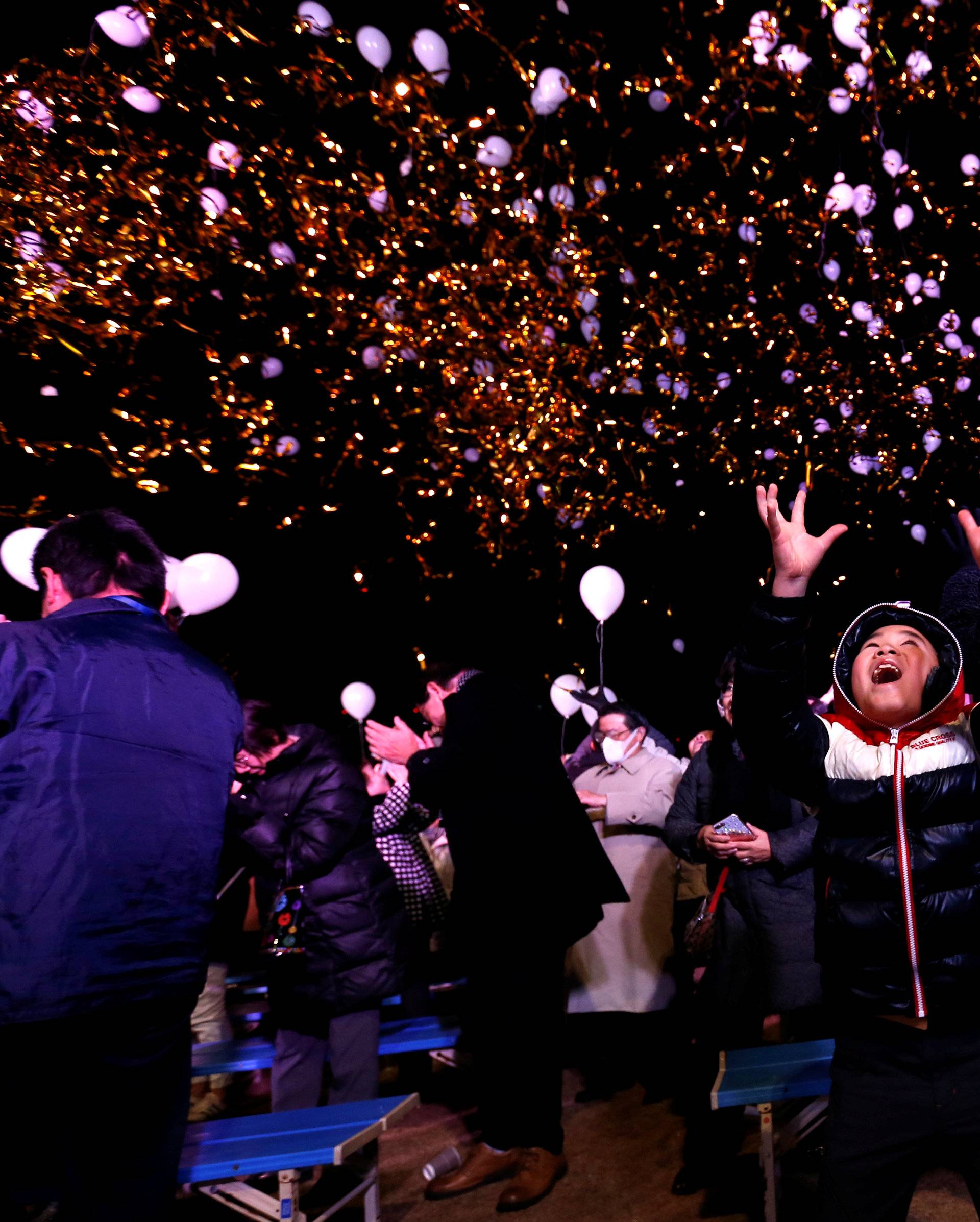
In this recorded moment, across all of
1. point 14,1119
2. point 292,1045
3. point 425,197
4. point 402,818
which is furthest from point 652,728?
point 14,1119

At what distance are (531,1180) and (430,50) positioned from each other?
572 centimetres

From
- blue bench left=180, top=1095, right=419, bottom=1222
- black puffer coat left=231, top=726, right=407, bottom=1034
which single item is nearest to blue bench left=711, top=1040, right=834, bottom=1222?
blue bench left=180, top=1095, right=419, bottom=1222

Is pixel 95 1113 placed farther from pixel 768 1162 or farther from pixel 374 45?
pixel 374 45

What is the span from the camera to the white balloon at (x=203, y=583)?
4680mm

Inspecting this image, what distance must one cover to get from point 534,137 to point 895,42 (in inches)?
95.4

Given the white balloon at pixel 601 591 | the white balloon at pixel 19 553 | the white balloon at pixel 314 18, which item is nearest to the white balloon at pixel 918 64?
the white balloon at pixel 314 18

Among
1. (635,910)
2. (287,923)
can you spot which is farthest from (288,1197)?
(635,910)

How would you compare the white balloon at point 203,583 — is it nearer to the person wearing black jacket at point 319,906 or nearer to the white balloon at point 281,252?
the person wearing black jacket at point 319,906

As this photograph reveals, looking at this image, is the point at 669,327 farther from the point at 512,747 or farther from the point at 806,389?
the point at 512,747

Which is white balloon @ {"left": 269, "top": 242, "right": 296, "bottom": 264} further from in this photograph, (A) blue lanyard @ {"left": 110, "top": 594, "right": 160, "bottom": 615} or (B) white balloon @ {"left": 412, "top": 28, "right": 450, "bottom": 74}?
(A) blue lanyard @ {"left": 110, "top": 594, "right": 160, "bottom": 615}

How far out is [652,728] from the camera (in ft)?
19.8

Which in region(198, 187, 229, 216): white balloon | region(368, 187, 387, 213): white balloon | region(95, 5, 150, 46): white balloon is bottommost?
region(198, 187, 229, 216): white balloon

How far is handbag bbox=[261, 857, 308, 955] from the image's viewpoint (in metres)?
3.87

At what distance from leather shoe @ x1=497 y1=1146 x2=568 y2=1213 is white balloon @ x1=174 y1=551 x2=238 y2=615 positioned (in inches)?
112
